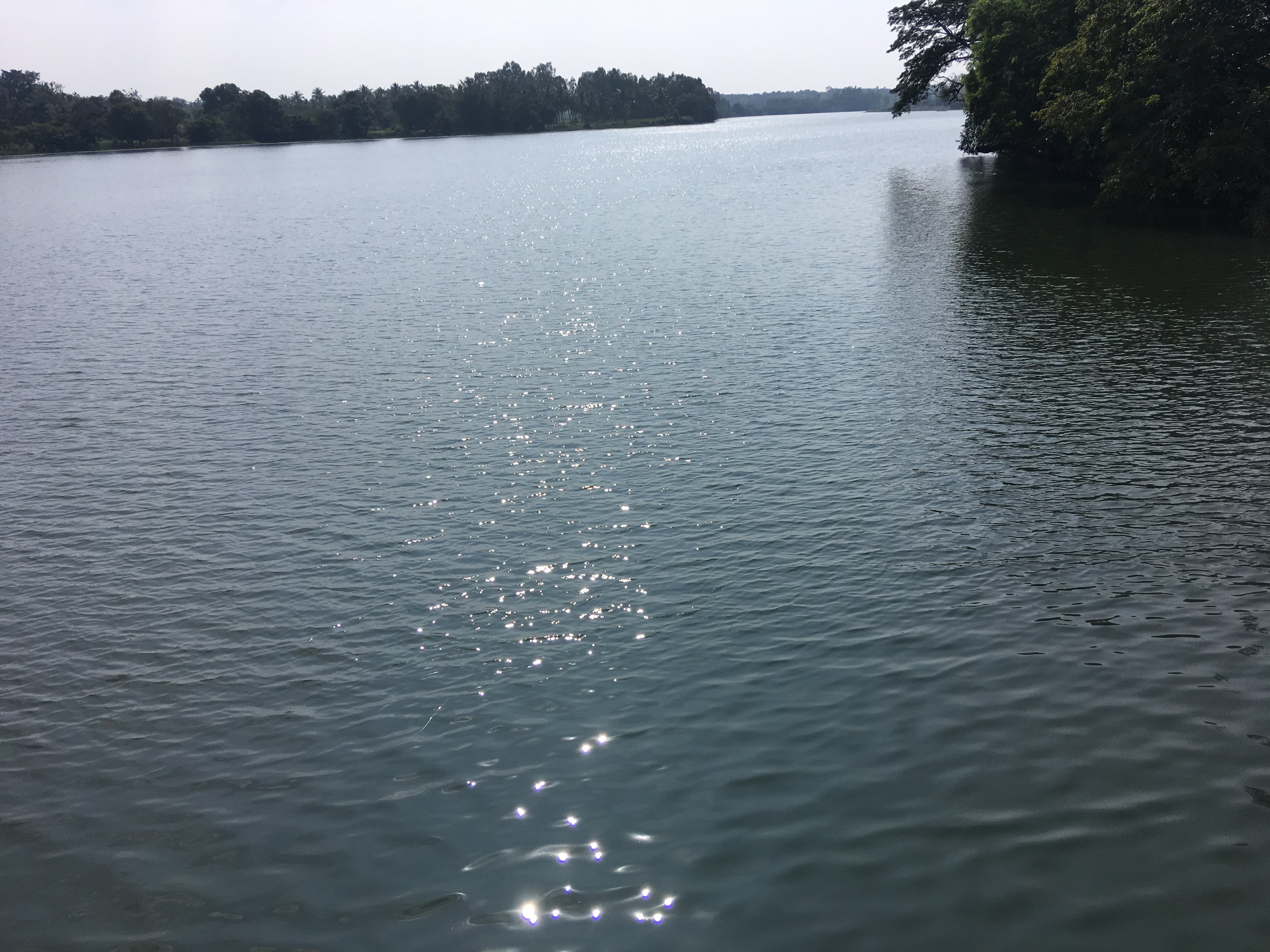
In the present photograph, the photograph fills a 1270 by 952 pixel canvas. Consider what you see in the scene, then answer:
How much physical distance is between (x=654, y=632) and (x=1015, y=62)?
79.0 m

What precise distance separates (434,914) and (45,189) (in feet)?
522

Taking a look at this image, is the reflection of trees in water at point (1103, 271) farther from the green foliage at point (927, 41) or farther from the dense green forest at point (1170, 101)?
the green foliage at point (927, 41)

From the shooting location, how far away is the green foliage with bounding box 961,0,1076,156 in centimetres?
7831

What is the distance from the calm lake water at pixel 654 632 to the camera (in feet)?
42.4

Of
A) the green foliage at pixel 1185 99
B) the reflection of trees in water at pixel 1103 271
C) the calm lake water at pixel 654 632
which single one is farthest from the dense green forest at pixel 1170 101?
the calm lake water at pixel 654 632

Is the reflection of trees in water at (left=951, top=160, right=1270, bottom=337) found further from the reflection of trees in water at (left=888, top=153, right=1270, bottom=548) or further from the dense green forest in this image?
the dense green forest

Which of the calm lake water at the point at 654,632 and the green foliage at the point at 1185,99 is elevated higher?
the green foliage at the point at 1185,99

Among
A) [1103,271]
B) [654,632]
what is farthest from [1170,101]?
[654,632]

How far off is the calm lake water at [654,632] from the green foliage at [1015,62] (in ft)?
134

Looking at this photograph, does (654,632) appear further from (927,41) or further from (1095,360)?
(927,41)

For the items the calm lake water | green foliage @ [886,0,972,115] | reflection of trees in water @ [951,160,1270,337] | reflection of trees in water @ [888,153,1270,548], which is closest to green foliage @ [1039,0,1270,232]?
reflection of trees in water @ [951,160,1270,337]

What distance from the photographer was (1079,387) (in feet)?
106

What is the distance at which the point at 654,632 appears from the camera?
1922 centimetres

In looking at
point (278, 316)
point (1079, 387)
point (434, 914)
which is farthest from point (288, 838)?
point (278, 316)
